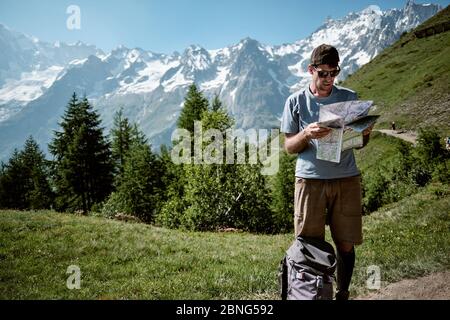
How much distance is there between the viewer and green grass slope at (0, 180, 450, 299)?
7.51 m

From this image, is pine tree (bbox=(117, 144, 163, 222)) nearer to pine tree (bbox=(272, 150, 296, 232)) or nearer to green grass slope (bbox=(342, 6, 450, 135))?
pine tree (bbox=(272, 150, 296, 232))

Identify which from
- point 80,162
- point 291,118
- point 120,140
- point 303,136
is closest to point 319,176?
point 303,136

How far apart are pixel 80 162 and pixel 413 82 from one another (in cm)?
6688

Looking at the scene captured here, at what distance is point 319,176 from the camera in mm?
5477

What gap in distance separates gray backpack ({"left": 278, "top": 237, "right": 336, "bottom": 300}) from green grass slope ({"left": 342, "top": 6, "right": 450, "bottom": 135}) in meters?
44.3

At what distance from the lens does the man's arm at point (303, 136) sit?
5.07m

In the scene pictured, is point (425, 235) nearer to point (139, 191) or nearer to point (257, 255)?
point (257, 255)

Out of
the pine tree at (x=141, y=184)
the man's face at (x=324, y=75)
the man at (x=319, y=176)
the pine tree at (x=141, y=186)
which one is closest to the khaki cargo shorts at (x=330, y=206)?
the man at (x=319, y=176)

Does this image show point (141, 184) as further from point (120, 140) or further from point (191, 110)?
point (120, 140)

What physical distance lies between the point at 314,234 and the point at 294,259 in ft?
1.69

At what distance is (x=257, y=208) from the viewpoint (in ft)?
105

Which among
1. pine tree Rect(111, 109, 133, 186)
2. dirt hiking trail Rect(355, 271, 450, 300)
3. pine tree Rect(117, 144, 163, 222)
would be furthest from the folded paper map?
pine tree Rect(111, 109, 133, 186)

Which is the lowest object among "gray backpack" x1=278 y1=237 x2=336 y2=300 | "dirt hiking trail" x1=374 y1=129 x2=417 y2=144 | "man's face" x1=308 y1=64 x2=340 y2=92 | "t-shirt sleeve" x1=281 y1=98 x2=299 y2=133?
"gray backpack" x1=278 y1=237 x2=336 y2=300

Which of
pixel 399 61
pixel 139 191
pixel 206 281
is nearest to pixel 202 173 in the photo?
pixel 139 191
